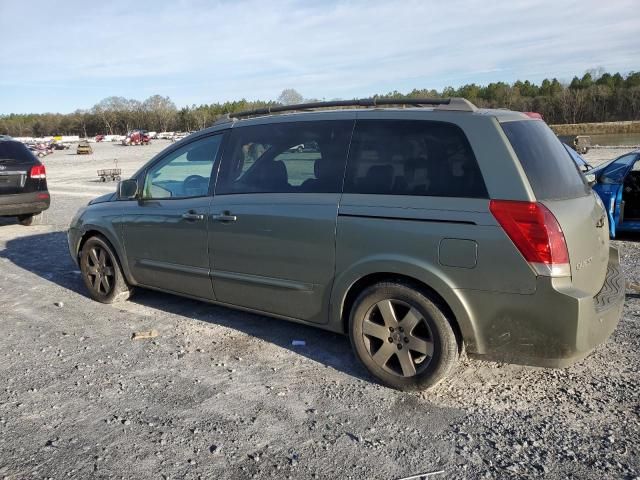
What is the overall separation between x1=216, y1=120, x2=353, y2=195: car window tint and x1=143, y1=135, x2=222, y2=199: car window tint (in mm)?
212

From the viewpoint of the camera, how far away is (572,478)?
267cm

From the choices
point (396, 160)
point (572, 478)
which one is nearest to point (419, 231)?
point (396, 160)

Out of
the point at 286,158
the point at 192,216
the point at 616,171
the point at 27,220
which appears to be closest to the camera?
the point at 286,158

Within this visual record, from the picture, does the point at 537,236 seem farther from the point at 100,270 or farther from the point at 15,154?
the point at 15,154

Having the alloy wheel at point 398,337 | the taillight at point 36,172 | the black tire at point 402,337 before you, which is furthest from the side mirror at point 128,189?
the taillight at point 36,172

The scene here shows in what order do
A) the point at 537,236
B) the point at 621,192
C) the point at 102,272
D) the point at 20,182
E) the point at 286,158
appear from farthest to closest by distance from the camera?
1. the point at 20,182
2. the point at 621,192
3. the point at 102,272
4. the point at 286,158
5. the point at 537,236

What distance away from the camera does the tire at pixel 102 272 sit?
557 cm

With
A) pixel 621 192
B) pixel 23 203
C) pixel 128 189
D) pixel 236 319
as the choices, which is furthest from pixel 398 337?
pixel 23 203

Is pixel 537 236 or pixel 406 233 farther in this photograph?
pixel 406 233

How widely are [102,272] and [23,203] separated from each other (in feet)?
17.9

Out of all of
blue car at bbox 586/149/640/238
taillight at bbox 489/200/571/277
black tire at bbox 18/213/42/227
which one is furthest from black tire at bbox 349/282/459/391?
black tire at bbox 18/213/42/227

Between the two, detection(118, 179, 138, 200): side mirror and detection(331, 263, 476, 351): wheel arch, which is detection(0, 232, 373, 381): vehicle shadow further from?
detection(118, 179, 138, 200): side mirror

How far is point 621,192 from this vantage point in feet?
24.9

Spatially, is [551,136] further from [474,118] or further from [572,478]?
[572,478]
